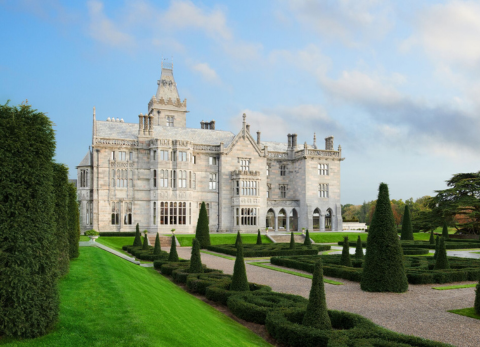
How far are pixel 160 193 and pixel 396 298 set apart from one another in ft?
A: 121

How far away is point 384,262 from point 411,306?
9.92ft

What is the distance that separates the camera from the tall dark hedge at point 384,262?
682 inches

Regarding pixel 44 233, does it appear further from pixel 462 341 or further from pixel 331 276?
pixel 331 276

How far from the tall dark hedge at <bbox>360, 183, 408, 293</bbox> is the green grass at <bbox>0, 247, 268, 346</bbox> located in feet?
23.6

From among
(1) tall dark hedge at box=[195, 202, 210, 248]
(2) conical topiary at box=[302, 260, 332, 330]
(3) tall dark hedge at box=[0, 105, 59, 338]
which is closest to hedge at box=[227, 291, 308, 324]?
(2) conical topiary at box=[302, 260, 332, 330]

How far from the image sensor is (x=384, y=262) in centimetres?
1755

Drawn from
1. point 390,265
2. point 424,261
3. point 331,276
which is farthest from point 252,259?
point 390,265

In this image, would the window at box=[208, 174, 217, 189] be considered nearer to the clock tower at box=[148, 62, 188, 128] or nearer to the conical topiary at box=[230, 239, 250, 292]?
the clock tower at box=[148, 62, 188, 128]

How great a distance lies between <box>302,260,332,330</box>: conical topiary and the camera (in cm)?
1045

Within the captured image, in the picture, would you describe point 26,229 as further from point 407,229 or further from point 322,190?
point 322,190

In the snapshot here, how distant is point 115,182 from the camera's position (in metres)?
49.4

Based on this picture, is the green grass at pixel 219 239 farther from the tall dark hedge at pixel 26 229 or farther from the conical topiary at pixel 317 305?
the tall dark hedge at pixel 26 229

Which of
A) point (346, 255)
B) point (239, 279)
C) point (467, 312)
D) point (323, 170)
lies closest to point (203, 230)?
point (346, 255)

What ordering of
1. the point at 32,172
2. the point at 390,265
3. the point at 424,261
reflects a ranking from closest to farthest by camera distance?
the point at 32,172 → the point at 390,265 → the point at 424,261
